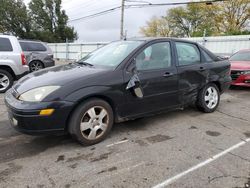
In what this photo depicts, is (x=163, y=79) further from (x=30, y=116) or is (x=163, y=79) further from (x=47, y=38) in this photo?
(x=47, y=38)

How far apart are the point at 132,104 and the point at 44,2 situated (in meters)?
49.9

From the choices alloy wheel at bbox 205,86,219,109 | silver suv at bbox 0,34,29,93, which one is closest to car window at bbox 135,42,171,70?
alloy wheel at bbox 205,86,219,109

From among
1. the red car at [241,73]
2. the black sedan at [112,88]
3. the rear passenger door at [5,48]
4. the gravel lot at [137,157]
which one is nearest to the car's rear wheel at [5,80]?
the rear passenger door at [5,48]

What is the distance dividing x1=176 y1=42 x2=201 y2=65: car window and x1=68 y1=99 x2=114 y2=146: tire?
182 centimetres

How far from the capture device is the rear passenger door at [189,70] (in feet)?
14.6

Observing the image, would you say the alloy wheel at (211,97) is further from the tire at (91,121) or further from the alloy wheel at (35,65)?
the alloy wheel at (35,65)

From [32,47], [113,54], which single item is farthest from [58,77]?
[32,47]

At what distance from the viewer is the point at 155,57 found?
4145 millimetres

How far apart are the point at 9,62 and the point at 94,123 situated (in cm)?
472

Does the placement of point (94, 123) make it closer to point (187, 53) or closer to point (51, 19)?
point (187, 53)

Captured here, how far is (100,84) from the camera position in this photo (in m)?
3.42

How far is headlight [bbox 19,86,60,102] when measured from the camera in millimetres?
3117

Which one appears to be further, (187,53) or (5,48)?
(5,48)

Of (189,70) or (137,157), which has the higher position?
(189,70)
